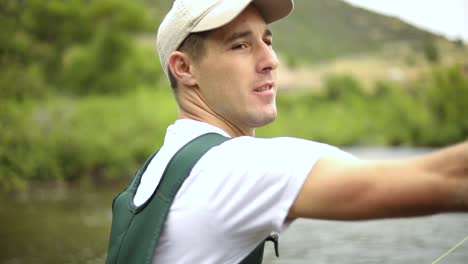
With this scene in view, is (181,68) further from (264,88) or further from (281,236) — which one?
(281,236)

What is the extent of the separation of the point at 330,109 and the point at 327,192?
47961 mm

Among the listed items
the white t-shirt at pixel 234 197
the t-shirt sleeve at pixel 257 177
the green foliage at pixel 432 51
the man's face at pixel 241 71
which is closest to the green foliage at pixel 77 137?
the green foliage at pixel 432 51

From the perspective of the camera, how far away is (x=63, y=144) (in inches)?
974

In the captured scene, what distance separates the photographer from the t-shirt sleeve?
1.25 metres

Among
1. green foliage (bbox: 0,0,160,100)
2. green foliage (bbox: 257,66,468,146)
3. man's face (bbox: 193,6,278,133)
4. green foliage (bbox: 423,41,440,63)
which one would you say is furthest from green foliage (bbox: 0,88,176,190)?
man's face (bbox: 193,6,278,133)

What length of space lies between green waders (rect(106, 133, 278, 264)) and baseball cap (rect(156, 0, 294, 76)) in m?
0.26

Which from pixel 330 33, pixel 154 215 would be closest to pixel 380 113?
pixel 330 33

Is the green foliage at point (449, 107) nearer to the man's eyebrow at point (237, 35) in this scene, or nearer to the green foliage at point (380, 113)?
the green foliage at point (380, 113)

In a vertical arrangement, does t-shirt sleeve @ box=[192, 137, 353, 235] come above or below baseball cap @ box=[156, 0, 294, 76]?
below

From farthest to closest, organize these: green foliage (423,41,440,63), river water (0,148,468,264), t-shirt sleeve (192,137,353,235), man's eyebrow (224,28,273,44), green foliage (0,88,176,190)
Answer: green foliage (423,41,440,63), green foliage (0,88,176,190), river water (0,148,468,264), man's eyebrow (224,28,273,44), t-shirt sleeve (192,137,353,235)

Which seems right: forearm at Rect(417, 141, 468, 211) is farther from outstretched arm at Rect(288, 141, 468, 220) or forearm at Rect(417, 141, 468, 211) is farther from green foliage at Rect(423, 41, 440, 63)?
green foliage at Rect(423, 41, 440, 63)

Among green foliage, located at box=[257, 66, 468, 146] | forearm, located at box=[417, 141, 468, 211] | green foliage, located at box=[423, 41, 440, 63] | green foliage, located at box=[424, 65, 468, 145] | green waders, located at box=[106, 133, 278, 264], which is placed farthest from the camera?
green foliage, located at box=[257, 66, 468, 146]

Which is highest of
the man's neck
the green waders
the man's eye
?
the man's eye

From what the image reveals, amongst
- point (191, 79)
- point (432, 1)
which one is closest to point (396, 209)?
point (191, 79)
